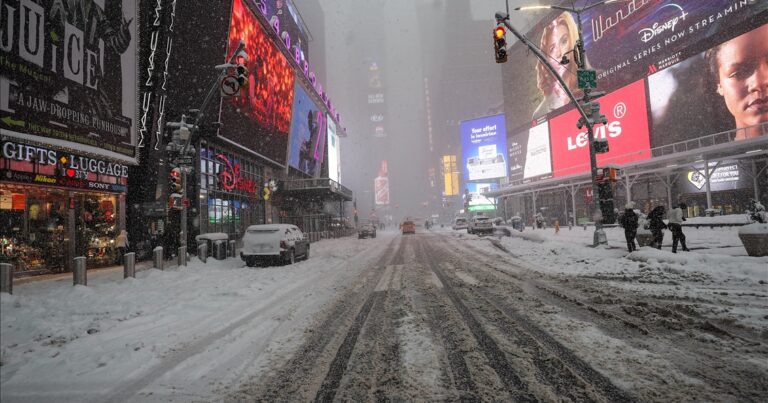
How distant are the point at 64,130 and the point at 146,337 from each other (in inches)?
465

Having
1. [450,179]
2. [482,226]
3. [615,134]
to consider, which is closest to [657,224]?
[482,226]

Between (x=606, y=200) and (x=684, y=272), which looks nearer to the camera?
(x=684, y=272)

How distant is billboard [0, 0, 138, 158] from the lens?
35.0 feet

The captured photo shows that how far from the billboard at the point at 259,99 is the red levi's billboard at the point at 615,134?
29.9 m

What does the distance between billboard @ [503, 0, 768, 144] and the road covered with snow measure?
50.1ft

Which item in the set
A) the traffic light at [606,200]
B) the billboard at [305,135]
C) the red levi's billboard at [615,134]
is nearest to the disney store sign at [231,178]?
the billboard at [305,135]

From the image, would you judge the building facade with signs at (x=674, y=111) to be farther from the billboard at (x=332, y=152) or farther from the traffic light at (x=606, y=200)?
the billboard at (x=332, y=152)

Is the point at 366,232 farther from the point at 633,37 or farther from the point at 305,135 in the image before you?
the point at 633,37

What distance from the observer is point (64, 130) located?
12.3 metres

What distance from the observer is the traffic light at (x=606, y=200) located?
13055 millimetres

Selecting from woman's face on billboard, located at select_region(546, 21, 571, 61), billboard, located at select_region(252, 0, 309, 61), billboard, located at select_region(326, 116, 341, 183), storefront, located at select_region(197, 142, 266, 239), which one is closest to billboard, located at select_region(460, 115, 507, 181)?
woman's face on billboard, located at select_region(546, 21, 571, 61)

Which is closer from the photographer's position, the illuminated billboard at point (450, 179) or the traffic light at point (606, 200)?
the traffic light at point (606, 200)

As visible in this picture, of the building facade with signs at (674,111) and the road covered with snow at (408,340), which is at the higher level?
the building facade with signs at (674,111)

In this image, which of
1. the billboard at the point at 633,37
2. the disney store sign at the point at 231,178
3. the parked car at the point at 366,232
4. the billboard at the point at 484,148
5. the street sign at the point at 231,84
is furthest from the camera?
the billboard at the point at 484,148
